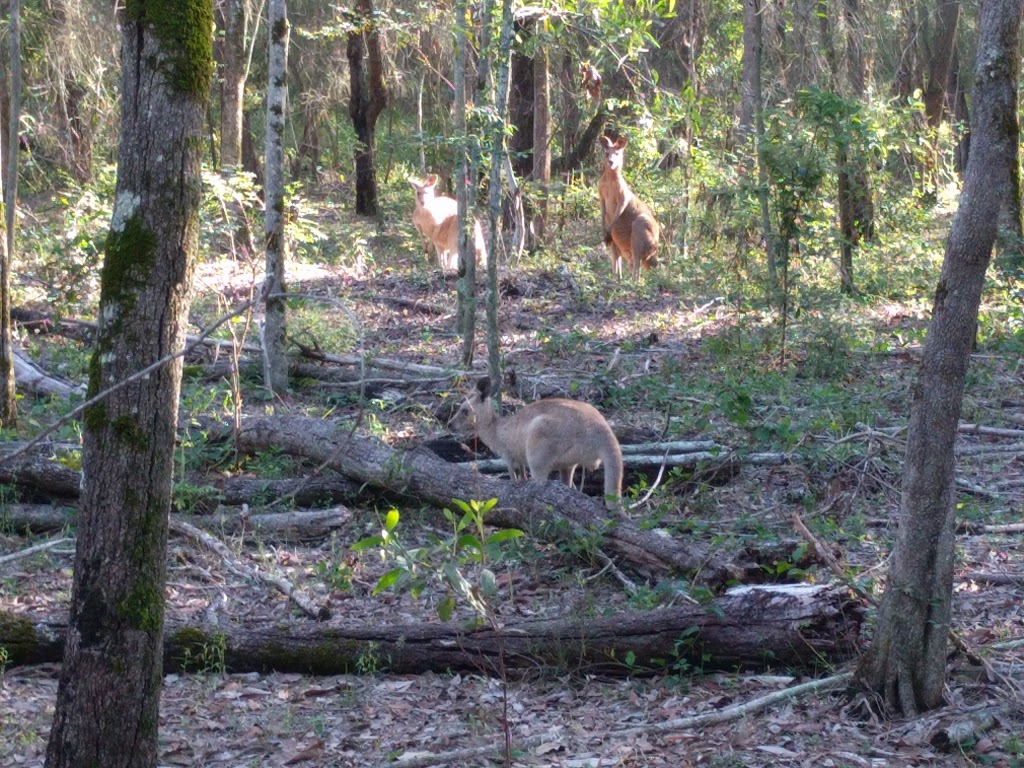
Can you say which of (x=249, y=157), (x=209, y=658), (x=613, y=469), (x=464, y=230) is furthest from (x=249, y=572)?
(x=249, y=157)

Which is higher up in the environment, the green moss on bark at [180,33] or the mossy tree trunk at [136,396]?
the green moss on bark at [180,33]

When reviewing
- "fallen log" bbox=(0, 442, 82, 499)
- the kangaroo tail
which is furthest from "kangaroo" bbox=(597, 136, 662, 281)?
"fallen log" bbox=(0, 442, 82, 499)

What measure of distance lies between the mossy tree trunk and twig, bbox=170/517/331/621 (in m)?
2.56

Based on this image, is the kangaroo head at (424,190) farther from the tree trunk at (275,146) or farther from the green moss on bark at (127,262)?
the green moss on bark at (127,262)

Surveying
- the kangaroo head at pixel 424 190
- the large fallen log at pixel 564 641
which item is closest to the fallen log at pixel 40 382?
the large fallen log at pixel 564 641

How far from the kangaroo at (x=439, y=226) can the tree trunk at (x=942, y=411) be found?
579 inches

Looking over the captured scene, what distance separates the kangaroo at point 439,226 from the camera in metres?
20.1

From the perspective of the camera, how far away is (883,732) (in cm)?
518

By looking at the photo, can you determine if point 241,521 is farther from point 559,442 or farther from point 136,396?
point 136,396

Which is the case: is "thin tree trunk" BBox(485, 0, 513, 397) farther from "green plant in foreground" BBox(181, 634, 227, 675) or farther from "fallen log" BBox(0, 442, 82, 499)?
"green plant in foreground" BBox(181, 634, 227, 675)

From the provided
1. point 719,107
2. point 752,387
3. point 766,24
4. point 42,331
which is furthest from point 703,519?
Answer: point 719,107

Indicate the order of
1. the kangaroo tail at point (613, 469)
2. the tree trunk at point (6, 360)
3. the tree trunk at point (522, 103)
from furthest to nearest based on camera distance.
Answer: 1. the tree trunk at point (522, 103)
2. the tree trunk at point (6, 360)
3. the kangaroo tail at point (613, 469)

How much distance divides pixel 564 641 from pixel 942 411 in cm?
236

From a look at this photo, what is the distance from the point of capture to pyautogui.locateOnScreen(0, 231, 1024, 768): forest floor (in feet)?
17.5
